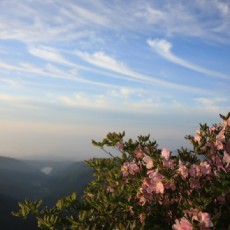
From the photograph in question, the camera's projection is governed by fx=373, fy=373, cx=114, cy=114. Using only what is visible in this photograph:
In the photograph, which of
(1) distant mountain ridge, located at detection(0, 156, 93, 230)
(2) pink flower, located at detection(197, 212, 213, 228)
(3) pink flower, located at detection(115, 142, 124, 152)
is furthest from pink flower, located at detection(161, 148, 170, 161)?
(1) distant mountain ridge, located at detection(0, 156, 93, 230)

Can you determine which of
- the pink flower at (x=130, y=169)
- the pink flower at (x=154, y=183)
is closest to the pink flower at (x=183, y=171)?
the pink flower at (x=154, y=183)

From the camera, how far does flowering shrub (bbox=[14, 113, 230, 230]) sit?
17.7 ft

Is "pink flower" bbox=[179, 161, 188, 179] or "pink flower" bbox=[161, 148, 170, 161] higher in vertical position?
"pink flower" bbox=[161, 148, 170, 161]

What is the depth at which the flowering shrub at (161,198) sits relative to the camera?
17.7ft

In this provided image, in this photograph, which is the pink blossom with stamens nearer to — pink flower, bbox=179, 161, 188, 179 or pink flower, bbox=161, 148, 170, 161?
pink flower, bbox=179, 161, 188, 179

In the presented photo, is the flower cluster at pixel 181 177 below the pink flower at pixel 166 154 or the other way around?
below

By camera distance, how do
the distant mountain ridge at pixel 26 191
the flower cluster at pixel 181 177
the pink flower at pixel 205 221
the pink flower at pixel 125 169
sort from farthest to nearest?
the distant mountain ridge at pixel 26 191 → the pink flower at pixel 125 169 → the flower cluster at pixel 181 177 → the pink flower at pixel 205 221

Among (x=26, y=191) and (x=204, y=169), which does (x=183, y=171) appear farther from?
(x=26, y=191)

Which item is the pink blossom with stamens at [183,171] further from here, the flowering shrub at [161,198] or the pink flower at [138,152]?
the pink flower at [138,152]

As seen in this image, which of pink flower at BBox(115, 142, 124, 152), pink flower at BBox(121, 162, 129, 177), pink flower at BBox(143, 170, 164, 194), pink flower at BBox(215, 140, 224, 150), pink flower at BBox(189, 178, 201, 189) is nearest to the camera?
pink flower at BBox(143, 170, 164, 194)

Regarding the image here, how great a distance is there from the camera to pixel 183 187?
6336 mm

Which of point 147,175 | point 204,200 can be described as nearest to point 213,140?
point 147,175

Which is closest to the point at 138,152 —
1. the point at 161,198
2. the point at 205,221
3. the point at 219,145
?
the point at 161,198

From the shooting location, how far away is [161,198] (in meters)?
6.49
